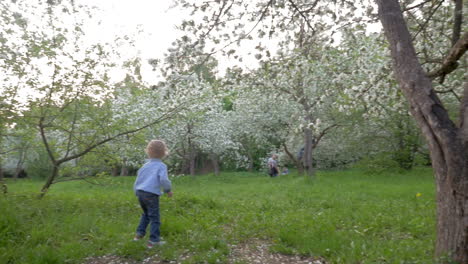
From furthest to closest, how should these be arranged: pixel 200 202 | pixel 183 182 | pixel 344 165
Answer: pixel 344 165
pixel 183 182
pixel 200 202

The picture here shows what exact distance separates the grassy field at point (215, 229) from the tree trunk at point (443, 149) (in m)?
0.58

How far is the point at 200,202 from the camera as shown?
27.8 feet

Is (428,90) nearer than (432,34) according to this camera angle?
Yes

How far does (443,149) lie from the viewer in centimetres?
372

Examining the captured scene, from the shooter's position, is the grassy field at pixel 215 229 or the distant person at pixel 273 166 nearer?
the grassy field at pixel 215 229

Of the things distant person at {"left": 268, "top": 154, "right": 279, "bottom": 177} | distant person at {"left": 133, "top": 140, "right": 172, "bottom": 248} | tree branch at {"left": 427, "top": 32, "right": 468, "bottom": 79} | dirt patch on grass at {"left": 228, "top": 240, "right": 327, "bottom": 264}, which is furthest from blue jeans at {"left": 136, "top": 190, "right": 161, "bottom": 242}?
distant person at {"left": 268, "top": 154, "right": 279, "bottom": 177}

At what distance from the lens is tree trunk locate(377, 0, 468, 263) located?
11.8ft

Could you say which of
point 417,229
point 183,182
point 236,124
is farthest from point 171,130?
point 417,229

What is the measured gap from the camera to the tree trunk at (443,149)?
3592 mm

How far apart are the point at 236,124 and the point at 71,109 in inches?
665

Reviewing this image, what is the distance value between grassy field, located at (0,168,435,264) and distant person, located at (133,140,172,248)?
226mm

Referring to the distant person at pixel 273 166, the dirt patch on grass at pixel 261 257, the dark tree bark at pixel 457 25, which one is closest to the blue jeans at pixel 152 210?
the dirt patch on grass at pixel 261 257

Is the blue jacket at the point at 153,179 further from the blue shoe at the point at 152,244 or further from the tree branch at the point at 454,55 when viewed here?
the tree branch at the point at 454,55

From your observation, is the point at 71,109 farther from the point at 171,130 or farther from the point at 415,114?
the point at 171,130
